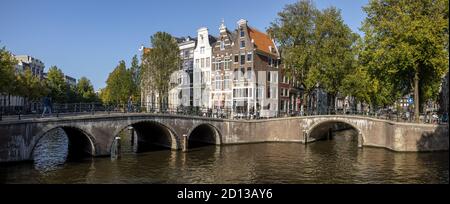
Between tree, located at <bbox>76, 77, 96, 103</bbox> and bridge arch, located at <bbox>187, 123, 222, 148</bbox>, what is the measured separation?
5818 cm

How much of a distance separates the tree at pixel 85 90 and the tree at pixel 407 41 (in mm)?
76361

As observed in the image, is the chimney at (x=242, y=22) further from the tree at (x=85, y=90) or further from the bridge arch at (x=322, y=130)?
the tree at (x=85, y=90)

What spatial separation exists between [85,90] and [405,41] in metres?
91.6

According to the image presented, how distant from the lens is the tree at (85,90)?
3870 inches

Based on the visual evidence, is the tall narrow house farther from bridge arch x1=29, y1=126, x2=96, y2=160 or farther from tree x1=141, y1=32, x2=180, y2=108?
bridge arch x1=29, y1=126, x2=96, y2=160

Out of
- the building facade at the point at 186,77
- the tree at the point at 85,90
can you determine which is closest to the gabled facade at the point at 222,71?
the building facade at the point at 186,77

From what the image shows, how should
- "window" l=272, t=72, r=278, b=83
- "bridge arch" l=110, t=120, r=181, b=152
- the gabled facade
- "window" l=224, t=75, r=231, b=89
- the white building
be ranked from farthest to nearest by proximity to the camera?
the white building → "window" l=272, t=72, r=278, b=83 → "window" l=224, t=75, r=231, b=89 → the gabled facade → "bridge arch" l=110, t=120, r=181, b=152

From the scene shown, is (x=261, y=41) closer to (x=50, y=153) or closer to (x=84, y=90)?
(x=50, y=153)

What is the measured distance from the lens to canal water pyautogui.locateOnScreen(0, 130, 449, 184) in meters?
24.0

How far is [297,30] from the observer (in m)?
51.6

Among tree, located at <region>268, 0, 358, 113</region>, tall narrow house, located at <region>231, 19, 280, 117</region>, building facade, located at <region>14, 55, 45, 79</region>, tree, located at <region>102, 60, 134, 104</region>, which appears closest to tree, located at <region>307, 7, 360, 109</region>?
tree, located at <region>268, 0, 358, 113</region>

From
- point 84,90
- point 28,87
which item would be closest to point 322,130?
point 28,87
